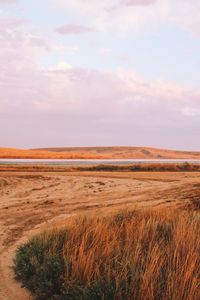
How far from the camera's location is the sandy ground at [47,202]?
8312 millimetres

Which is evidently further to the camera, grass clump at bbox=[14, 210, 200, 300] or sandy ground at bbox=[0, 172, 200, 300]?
sandy ground at bbox=[0, 172, 200, 300]

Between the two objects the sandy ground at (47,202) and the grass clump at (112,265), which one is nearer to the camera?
the grass clump at (112,265)

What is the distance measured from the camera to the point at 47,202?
16.3m

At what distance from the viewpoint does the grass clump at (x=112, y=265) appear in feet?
17.0

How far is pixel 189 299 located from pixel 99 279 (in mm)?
1225

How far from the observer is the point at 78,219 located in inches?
340

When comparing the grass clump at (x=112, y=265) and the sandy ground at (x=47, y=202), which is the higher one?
the grass clump at (x=112, y=265)

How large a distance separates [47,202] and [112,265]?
A: 34.8ft

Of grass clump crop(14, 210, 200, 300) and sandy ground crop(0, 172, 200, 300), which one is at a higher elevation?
grass clump crop(14, 210, 200, 300)

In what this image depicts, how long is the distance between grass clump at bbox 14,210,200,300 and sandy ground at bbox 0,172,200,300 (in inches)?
18.4

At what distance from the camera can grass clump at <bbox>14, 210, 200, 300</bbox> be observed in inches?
204

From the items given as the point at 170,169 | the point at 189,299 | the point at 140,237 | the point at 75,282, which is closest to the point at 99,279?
the point at 75,282

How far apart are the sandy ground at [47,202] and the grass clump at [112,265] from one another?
0.47 metres

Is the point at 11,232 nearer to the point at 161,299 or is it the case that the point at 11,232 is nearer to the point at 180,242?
the point at 180,242
